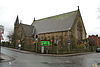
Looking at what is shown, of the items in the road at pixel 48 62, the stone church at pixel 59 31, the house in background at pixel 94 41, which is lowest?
the road at pixel 48 62

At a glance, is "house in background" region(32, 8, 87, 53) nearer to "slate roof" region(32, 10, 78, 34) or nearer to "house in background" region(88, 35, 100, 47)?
→ "slate roof" region(32, 10, 78, 34)

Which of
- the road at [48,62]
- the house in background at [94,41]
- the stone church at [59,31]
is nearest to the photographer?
the road at [48,62]

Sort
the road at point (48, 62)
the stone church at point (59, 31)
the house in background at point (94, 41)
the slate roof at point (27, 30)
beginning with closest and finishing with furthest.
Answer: the road at point (48, 62)
the stone church at point (59, 31)
the slate roof at point (27, 30)
the house in background at point (94, 41)

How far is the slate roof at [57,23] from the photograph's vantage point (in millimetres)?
46844

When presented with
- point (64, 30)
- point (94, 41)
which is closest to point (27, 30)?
point (64, 30)

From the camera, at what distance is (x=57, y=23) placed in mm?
50906

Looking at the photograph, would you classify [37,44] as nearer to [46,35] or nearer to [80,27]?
[46,35]

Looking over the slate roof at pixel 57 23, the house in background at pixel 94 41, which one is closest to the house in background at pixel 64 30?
the slate roof at pixel 57 23

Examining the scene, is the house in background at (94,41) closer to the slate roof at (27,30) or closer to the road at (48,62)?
the slate roof at (27,30)

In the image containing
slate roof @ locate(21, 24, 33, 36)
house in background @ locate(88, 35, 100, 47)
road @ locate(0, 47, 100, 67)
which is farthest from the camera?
house in background @ locate(88, 35, 100, 47)

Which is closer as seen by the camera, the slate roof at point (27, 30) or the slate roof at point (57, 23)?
the slate roof at point (57, 23)

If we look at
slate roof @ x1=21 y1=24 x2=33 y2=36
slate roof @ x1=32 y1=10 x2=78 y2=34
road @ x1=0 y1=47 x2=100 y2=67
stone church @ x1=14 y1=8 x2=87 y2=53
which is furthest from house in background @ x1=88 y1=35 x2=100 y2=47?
road @ x1=0 y1=47 x2=100 y2=67

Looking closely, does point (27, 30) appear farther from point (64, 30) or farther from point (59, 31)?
point (64, 30)

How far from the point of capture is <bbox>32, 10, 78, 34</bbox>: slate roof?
4684 cm
